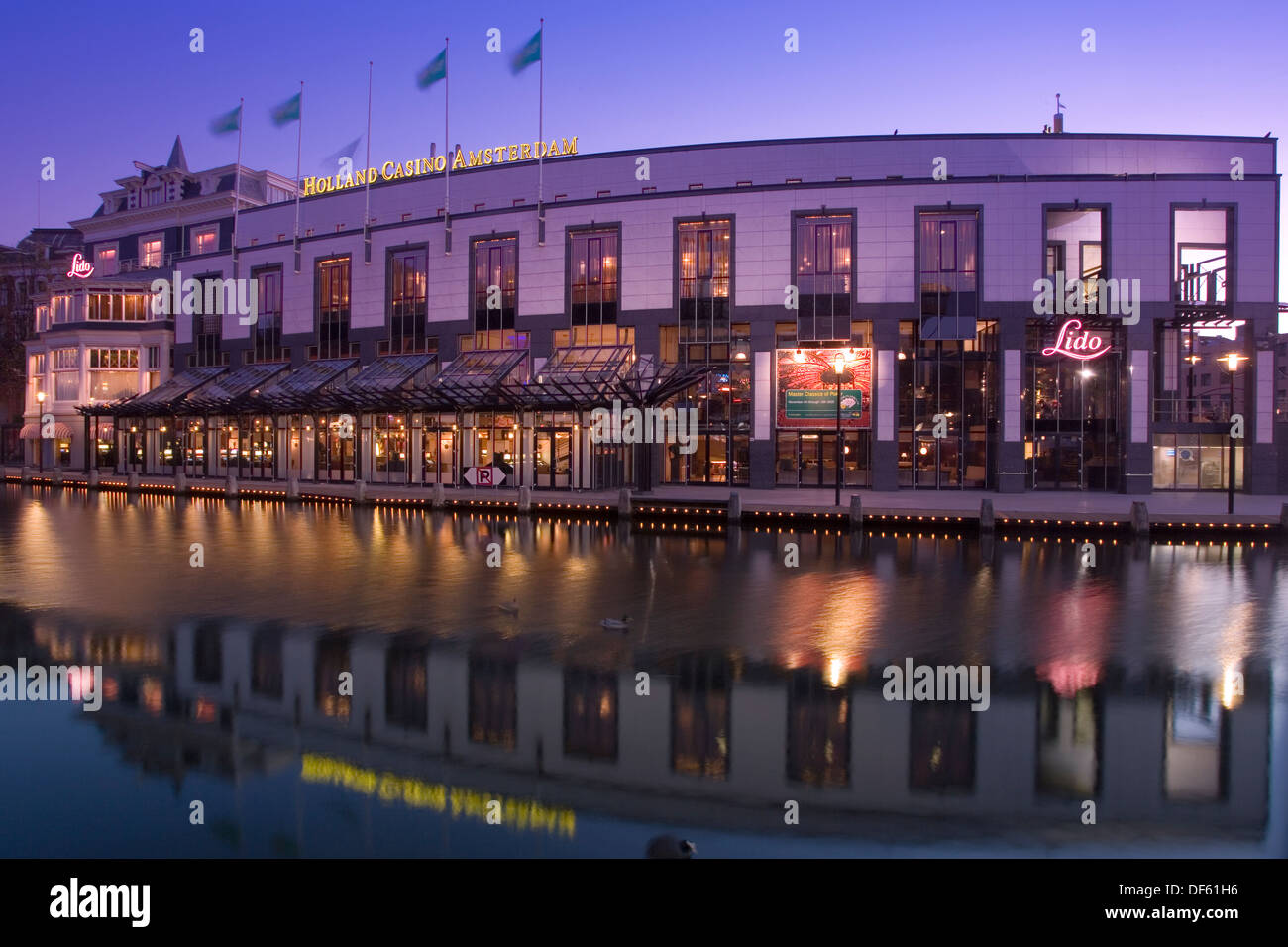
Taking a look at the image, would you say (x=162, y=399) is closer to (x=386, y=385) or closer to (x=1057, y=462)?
(x=386, y=385)

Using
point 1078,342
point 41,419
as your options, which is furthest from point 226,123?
point 1078,342

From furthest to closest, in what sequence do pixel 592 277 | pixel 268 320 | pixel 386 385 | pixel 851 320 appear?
1. pixel 268 320
2. pixel 386 385
3. pixel 592 277
4. pixel 851 320

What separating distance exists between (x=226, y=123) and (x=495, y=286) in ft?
62.3

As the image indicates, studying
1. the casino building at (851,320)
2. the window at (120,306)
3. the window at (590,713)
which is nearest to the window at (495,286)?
the casino building at (851,320)

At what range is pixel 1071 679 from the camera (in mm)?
10594

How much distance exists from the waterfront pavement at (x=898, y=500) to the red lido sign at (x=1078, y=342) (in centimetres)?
666

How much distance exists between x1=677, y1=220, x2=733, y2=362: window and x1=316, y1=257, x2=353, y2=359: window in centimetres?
2146

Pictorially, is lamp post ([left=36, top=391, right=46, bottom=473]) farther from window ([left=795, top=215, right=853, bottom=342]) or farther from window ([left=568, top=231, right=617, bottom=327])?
window ([left=795, top=215, right=853, bottom=342])

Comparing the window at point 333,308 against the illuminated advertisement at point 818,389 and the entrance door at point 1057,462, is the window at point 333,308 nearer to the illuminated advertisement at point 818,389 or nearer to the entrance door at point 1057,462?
the illuminated advertisement at point 818,389

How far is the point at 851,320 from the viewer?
43062mm

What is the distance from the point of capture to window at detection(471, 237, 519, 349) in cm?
4756

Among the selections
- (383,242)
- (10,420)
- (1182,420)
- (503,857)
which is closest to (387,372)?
(383,242)

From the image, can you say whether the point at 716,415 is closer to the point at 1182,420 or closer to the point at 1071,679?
the point at 1182,420

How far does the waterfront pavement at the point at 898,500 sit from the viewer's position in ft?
97.9
